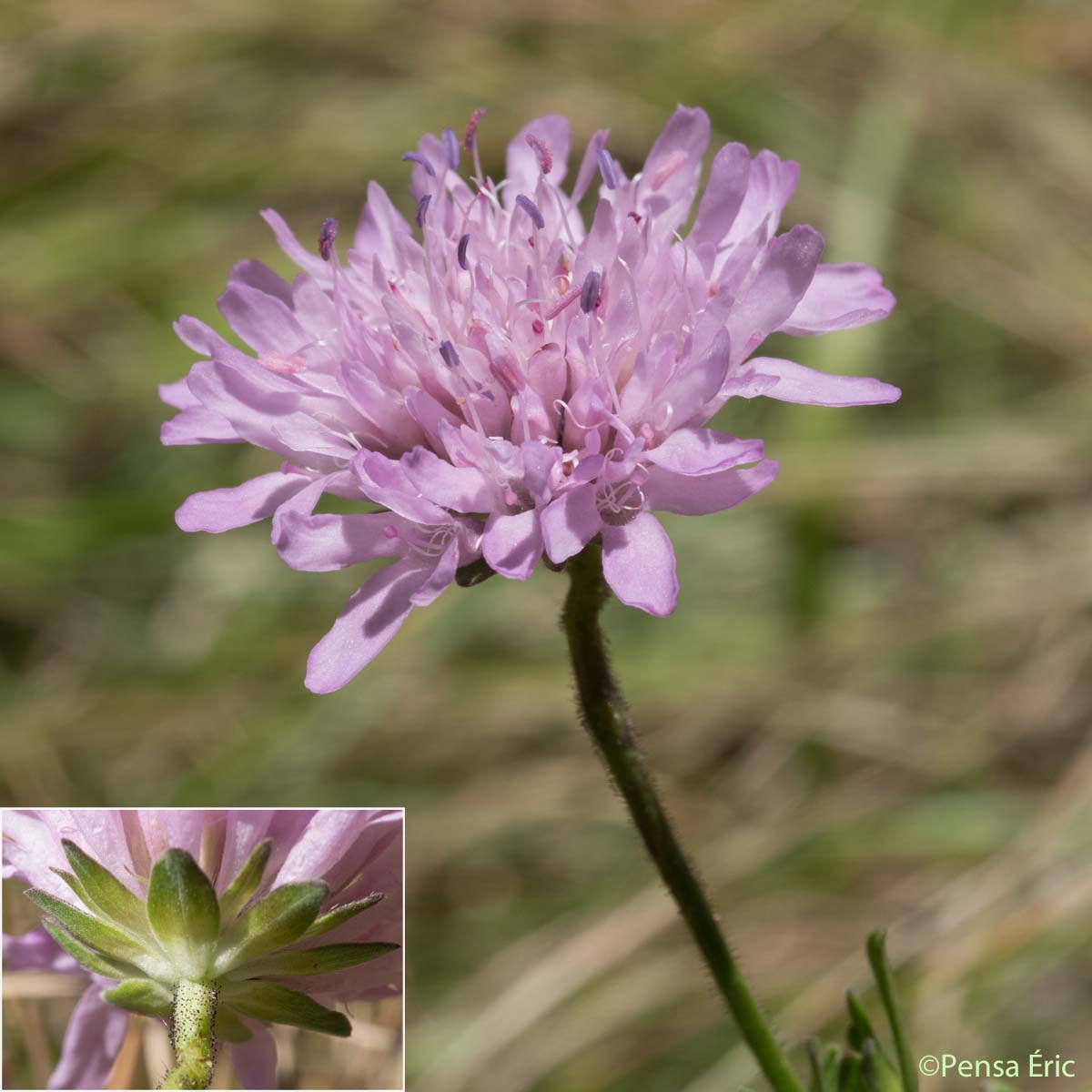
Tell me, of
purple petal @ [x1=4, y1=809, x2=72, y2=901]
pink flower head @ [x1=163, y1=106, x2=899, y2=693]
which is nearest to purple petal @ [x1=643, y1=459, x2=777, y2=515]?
pink flower head @ [x1=163, y1=106, x2=899, y2=693]

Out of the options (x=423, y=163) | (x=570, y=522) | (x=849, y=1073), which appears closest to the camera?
(x=570, y=522)

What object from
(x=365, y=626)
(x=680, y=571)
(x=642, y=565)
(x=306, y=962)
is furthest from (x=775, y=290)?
(x=680, y=571)

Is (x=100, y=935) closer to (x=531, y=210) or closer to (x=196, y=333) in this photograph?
(x=196, y=333)

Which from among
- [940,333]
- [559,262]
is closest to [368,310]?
[559,262]

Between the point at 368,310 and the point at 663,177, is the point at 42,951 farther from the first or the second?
the point at 663,177

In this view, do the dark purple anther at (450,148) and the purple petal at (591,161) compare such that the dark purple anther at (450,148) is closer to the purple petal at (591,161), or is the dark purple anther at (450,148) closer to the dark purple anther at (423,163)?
the dark purple anther at (423,163)

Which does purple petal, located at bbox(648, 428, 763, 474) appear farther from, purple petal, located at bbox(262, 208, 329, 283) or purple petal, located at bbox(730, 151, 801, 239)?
purple petal, located at bbox(262, 208, 329, 283)
